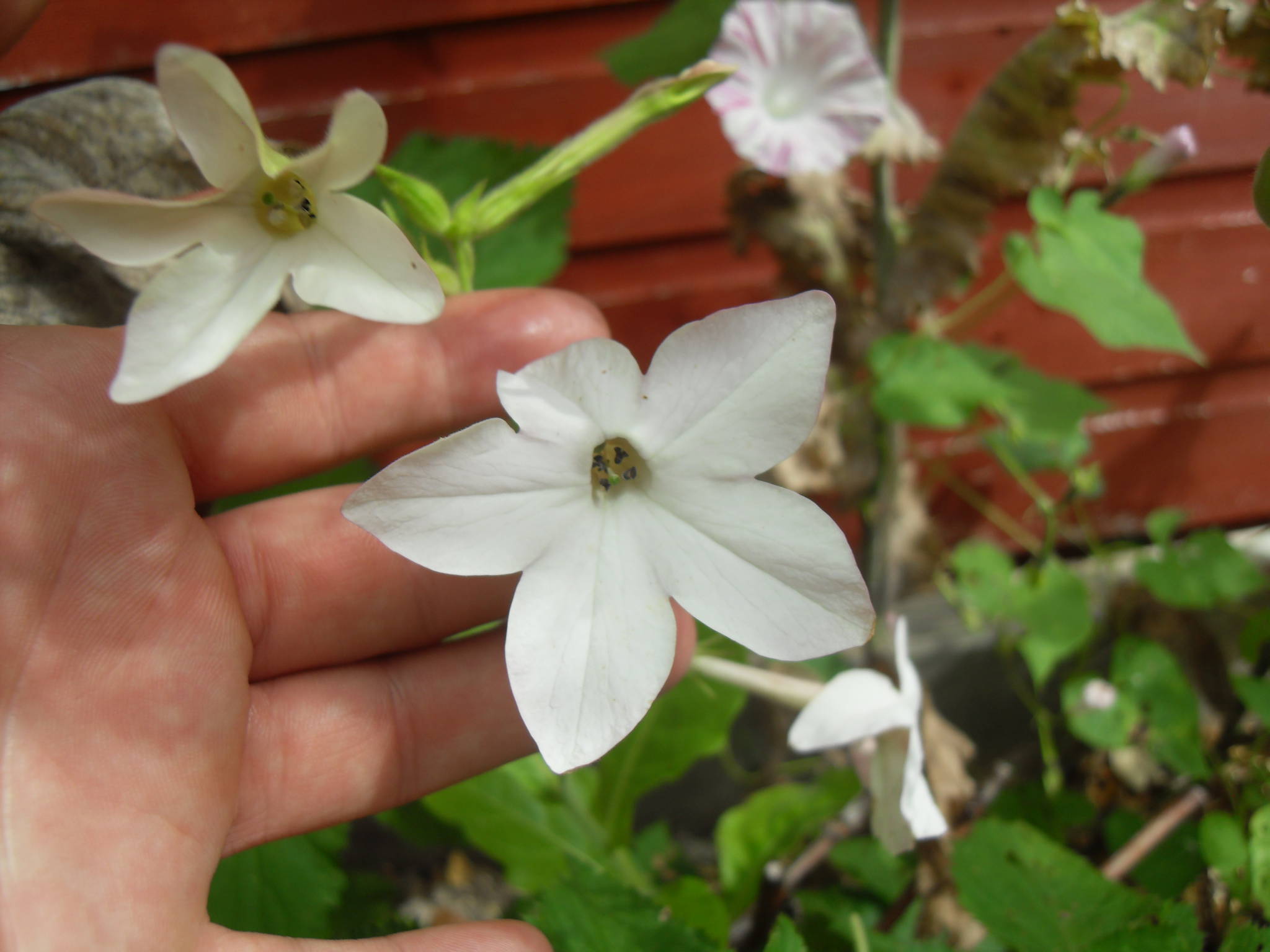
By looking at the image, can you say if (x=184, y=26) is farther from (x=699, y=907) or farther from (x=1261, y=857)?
(x=1261, y=857)

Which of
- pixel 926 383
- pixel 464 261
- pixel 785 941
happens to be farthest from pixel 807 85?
pixel 785 941

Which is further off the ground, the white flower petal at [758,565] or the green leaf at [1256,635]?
the white flower petal at [758,565]

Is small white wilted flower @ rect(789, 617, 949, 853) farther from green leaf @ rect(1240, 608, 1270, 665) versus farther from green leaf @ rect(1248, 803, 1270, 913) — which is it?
green leaf @ rect(1240, 608, 1270, 665)

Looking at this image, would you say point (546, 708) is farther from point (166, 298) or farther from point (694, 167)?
point (694, 167)

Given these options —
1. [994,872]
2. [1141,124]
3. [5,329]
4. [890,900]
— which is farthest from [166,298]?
[1141,124]

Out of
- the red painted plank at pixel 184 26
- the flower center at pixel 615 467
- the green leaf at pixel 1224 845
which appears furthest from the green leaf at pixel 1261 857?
the red painted plank at pixel 184 26

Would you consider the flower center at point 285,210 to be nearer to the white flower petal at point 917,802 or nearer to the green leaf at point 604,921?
the green leaf at point 604,921
